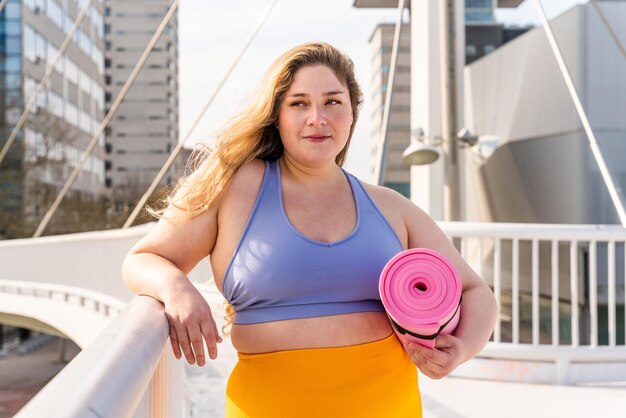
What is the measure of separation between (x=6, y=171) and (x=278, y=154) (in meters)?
34.7

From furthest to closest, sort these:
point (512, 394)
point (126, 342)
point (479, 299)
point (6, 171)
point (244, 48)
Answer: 1. point (6, 171)
2. point (244, 48)
3. point (512, 394)
4. point (479, 299)
5. point (126, 342)

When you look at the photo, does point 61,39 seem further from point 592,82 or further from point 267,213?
point 267,213

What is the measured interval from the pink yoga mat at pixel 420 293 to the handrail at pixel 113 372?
365mm

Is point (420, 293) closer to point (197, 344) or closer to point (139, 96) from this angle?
point (197, 344)

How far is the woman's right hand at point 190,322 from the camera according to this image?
1182 millimetres

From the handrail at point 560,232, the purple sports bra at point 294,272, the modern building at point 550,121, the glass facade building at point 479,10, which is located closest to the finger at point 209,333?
the purple sports bra at point 294,272

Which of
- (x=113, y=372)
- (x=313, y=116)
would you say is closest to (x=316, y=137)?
(x=313, y=116)

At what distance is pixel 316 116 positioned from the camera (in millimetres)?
1363

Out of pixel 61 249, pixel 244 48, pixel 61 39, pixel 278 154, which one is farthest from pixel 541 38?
pixel 61 39

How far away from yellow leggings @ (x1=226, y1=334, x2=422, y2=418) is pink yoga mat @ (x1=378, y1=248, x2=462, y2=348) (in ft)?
0.28

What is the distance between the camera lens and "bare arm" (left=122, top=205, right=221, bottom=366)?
3.89 ft

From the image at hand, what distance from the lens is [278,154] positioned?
1483mm

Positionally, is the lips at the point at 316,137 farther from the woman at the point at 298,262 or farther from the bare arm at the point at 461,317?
the bare arm at the point at 461,317

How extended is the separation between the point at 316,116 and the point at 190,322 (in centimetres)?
43
